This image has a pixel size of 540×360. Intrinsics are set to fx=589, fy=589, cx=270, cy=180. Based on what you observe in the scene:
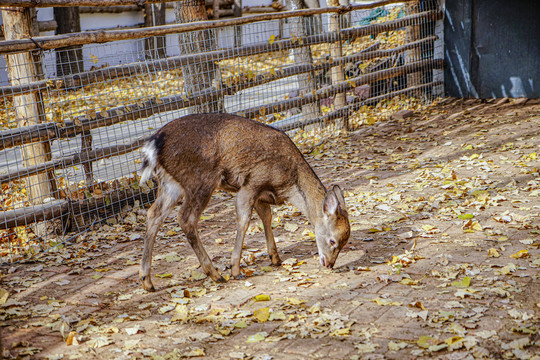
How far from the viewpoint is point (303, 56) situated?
1056 centimetres

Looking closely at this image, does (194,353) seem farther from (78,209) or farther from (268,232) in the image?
(78,209)

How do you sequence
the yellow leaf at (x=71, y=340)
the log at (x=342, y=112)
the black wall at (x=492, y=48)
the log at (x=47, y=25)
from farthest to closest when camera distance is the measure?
1. the log at (x=47, y=25)
2. the black wall at (x=492, y=48)
3. the log at (x=342, y=112)
4. the yellow leaf at (x=71, y=340)

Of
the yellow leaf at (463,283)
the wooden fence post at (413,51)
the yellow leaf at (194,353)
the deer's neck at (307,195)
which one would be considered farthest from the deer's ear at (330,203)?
the wooden fence post at (413,51)

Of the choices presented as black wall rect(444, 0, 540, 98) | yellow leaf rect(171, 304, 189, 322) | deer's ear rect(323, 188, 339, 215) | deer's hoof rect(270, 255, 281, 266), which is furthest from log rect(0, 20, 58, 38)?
yellow leaf rect(171, 304, 189, 322)

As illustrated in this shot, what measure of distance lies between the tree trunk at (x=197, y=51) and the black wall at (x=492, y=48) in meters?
6.22

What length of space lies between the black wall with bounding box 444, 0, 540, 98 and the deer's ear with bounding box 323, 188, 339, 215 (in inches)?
336

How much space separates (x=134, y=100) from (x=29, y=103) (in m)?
2.05

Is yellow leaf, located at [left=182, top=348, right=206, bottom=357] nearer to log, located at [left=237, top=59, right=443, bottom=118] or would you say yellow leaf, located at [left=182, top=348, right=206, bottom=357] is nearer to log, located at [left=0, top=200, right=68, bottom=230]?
log, located at [left=0, top=200, right=68, bottom=230]

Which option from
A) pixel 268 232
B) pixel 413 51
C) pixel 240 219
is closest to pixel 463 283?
pixel 268 232

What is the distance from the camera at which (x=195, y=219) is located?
5.45 m

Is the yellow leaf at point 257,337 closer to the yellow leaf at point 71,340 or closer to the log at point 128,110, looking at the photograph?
the yellow leaf at point 71,340

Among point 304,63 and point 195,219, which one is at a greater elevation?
point 304,63

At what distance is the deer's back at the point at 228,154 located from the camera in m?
5.42

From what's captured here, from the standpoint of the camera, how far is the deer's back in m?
5.42
